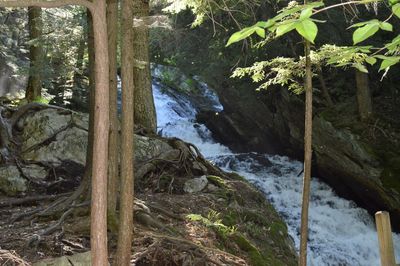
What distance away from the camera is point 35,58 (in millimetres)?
11859

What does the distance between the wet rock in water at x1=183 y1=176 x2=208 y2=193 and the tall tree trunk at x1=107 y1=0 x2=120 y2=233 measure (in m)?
2.80

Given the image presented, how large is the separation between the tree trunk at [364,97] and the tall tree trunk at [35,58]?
839cm

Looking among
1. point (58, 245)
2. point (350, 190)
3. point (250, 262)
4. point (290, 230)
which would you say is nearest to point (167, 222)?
point (250, 262)

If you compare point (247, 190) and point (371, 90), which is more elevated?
point (371, 90)

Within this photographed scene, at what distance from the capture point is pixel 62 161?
827cm

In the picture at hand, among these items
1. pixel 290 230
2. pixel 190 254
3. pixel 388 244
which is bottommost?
pixel 290 230

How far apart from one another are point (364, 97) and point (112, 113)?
8.73 m

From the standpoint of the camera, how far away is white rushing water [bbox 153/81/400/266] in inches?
380

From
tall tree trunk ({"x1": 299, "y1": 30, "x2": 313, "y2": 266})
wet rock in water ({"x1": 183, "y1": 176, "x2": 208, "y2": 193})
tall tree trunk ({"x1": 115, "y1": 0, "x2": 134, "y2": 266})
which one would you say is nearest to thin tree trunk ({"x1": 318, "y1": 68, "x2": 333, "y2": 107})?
wet rock in water ({"x1": 183, "y1": 176, "x2": 208, "y2": 193})

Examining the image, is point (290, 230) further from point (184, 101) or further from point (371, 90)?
point (184, 101)

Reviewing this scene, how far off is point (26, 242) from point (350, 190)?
956 centimetres

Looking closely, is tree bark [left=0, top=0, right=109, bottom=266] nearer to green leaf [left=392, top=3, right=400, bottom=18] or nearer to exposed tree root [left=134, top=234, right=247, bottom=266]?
exposed tree root [left=134, top=234, right=247, bottom=266]

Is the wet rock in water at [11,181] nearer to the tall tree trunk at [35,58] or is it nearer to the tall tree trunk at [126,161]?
the tall tree trunk at [126,161]

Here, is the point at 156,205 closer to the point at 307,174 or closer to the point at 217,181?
the point at 217,181
